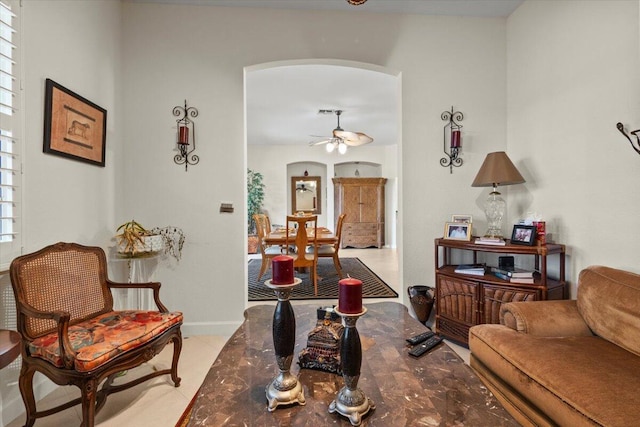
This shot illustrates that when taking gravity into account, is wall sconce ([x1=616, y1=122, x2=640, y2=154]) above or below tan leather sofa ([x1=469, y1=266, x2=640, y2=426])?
above

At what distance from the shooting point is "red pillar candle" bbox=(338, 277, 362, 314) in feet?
2.74

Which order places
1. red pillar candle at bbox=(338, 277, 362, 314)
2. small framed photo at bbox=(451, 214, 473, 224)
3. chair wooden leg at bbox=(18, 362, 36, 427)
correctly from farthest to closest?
small framed photo at bbox=(451, 214, 473, 224) → chair wooden leg at bbox=(18, 362, 36, 427) → red pillar candle at bbox=(338, 277, 362, 314)

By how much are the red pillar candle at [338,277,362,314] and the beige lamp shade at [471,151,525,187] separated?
212 centimetres

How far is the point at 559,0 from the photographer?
231cm

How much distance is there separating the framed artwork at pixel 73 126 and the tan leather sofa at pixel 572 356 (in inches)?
111

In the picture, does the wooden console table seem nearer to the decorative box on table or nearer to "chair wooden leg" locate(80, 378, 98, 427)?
the decorative box on table

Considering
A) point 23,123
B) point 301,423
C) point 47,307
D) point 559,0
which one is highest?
point 559,0

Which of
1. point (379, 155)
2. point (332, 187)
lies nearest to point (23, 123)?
point (332, 187)

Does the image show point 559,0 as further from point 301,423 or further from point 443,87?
point 301,423

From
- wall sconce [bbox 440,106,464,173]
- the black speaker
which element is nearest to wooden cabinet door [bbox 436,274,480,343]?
the black speaker

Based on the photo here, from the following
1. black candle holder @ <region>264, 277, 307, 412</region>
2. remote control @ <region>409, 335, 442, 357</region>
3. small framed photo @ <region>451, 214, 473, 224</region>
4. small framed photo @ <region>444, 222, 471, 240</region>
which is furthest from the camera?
small framed photo @ <region>451, 214, 473, 224</region>

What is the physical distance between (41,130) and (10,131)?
21cm

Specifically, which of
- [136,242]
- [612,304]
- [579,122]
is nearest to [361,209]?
[579,122]

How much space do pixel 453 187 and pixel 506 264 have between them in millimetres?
831
